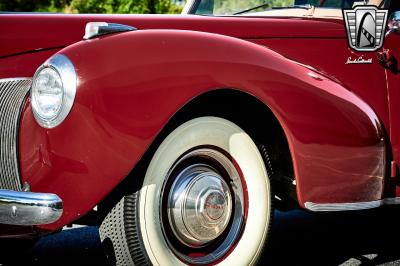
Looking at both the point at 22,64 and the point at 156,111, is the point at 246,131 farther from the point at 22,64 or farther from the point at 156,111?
the point at 22,64

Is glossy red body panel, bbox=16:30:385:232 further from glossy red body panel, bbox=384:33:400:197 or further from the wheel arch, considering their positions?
glossy red body panel, bbox=384:33:400:197

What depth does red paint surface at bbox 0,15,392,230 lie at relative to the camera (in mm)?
2340

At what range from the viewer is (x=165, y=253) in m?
2.52

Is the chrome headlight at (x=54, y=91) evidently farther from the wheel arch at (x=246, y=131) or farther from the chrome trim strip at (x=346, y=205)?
the chrome trim strip at (x=346, y=205)

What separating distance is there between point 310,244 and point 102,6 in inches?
586

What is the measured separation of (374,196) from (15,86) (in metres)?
1.68

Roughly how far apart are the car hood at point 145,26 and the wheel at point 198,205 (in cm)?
67

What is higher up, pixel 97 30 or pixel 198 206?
pixel 97 30

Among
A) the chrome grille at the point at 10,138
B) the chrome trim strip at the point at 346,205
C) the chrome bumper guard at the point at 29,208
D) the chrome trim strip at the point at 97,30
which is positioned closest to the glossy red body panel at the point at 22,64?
the chrome grille at the point at 10,138

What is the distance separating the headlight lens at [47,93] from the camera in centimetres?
236

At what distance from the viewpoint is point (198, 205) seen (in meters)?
2.62

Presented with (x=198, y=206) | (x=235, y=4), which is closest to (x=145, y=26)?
(x=198, y=206)

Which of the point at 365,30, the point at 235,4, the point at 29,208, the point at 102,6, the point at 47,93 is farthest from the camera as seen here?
the point at 102,6

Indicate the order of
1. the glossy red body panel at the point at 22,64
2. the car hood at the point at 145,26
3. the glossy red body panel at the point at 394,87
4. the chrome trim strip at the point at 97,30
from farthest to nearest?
1. the glossy red body panel at the point at 394,87
2. the car hood at the point at 145,26
3. the glossy red body panel at the point at 22,64
4. the chrome trim strip at the point at 97,30
